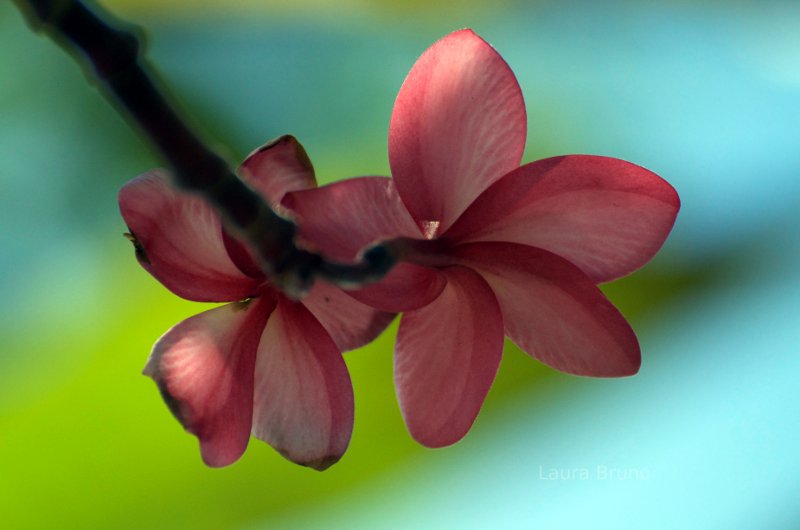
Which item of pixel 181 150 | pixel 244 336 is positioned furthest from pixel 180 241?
pixel 181 150

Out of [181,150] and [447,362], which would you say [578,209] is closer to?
[447,362]

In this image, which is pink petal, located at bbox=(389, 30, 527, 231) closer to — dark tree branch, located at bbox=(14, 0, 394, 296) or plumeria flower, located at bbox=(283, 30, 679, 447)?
plumeria flower, located at bbox=(283, 30, 679, 447)

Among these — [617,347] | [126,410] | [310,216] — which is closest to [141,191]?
[310,216]

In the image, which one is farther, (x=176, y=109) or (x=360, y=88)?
(x=360, y=88)

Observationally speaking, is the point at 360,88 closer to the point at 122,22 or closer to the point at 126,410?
the point at 126,410

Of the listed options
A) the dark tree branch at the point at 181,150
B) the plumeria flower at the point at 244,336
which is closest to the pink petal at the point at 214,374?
the plumeria flower at the point at 244,336

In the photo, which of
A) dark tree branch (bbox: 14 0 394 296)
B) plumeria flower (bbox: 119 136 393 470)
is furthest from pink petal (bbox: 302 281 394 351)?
dark tree branch (bbox: 14 0 394 296)
